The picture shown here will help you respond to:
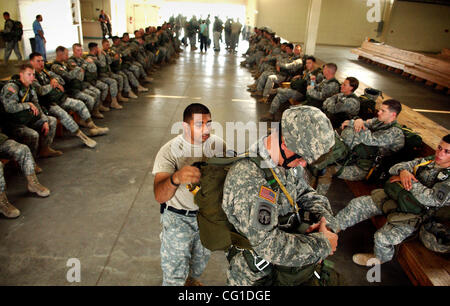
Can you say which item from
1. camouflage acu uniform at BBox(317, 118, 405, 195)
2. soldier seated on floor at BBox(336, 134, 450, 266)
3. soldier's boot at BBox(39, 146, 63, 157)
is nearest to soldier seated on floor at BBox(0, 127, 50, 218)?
soldier's boot at BBox(39, 146, 63, 157)

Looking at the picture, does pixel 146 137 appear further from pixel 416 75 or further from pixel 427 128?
pixel 416 75

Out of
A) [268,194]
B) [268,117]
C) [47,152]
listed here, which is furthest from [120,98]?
[268,194]

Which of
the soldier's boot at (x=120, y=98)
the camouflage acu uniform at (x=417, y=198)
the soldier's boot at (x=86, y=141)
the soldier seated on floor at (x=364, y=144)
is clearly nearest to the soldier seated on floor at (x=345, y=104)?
the soldier seated on floor at (x=364, y=144)

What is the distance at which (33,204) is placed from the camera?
3.65 meters

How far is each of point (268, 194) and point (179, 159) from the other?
865 millimetres

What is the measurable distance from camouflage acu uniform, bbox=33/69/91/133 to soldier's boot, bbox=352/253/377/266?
4.70m

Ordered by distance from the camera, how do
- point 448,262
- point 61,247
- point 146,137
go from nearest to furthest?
point 448,262 < point 61,247 < point 146,137

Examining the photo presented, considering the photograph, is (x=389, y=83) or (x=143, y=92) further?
(x=389, y=83)

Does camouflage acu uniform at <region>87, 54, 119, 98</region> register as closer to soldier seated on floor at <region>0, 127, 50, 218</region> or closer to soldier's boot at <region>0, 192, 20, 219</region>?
soldier seated on floor at <region>0, 127, 50, 218</region>

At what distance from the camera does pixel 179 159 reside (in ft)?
7.07

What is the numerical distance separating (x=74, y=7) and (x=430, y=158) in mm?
16538
